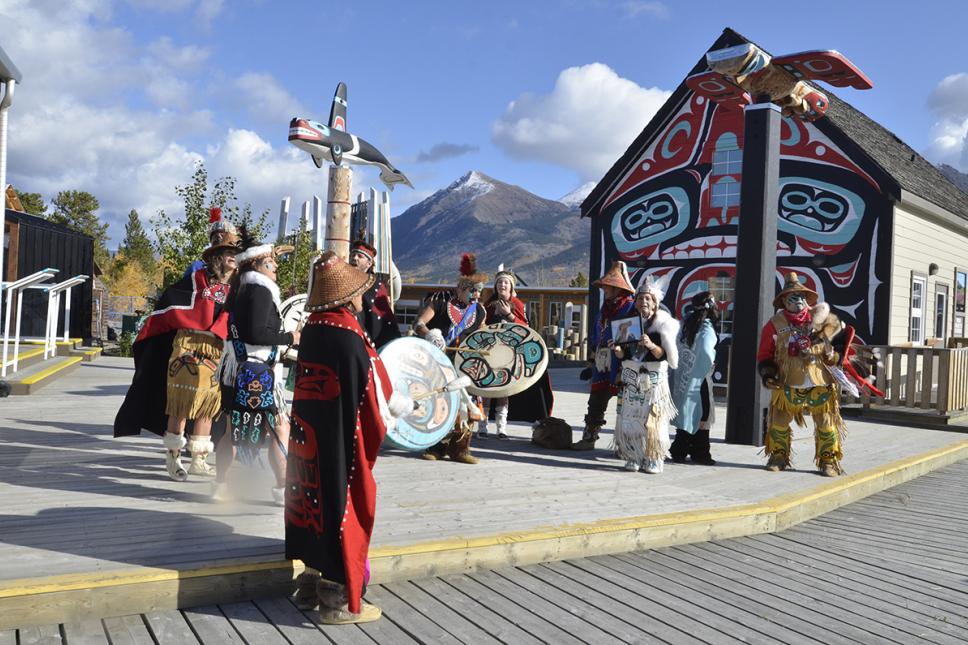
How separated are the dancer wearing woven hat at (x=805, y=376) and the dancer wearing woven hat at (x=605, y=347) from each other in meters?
1.36

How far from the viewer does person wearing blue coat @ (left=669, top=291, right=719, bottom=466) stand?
24.4 feet

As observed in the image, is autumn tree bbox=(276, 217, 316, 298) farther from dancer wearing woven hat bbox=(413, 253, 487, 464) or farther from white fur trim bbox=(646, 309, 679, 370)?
white fur trim bbox=(646, 309, 679, 370)

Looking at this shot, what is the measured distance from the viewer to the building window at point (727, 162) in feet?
48.8

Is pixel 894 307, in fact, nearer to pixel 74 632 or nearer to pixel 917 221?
pixel 917 221

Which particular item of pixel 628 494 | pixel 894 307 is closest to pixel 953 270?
pixel 894 307

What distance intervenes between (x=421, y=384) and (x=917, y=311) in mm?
12228

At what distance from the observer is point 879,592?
433 cm

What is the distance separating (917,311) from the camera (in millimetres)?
14852

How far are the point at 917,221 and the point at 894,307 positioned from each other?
1957mm

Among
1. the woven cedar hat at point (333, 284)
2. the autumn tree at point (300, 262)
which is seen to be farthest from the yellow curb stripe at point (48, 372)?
the woven cedar hat at point (333, 284)

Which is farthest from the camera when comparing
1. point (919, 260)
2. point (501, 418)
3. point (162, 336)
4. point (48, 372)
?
point (919, 260)

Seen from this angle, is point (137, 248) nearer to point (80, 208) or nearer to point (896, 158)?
point (80, 208)

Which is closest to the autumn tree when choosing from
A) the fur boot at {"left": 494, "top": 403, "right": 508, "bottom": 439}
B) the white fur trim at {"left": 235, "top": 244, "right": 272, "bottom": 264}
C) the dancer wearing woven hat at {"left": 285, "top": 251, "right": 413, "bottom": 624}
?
the fur boot at {"left": 494, "top": 403, "right": 508, "bottom": 439}

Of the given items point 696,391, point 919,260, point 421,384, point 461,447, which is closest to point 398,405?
point 421,384
